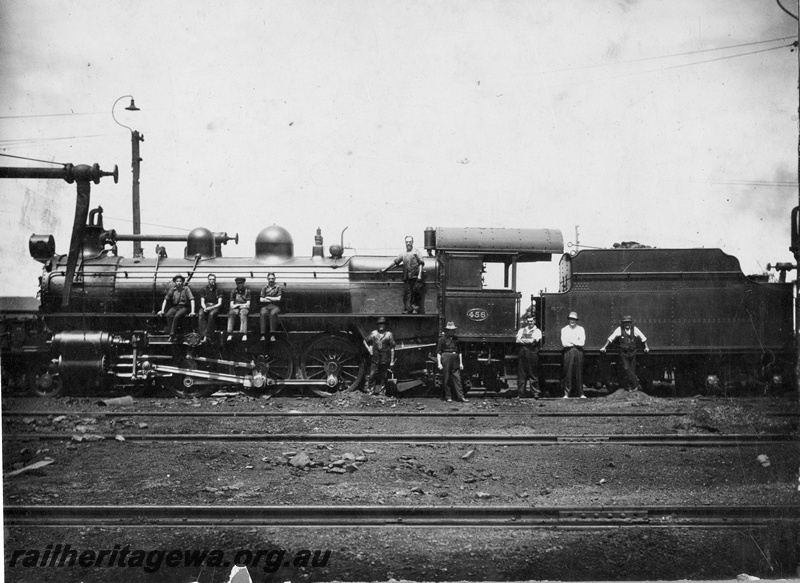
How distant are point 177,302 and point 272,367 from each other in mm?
1958

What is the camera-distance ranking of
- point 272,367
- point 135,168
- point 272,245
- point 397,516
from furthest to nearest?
1. point 272,245
2. point 272,367
3. point 135,168
4. point 397,516

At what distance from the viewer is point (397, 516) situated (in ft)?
15.6

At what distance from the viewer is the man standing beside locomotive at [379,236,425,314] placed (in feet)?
33.8

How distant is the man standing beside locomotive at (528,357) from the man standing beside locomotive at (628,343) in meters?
1.19

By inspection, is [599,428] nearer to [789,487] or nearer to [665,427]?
[665,427]

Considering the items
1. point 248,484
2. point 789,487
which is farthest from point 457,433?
point 789,487

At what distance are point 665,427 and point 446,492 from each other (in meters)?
3.78

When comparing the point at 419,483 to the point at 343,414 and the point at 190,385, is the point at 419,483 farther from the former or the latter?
the point at 190,385

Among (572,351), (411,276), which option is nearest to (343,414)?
(411,276)

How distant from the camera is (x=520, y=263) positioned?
1062cm

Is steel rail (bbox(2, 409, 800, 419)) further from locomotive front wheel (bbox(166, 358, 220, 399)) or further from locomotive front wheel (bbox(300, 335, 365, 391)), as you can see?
locomotive front wheel (bbox(300, 335, 365, 391))

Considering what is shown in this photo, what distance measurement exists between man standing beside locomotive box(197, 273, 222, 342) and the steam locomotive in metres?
0.19

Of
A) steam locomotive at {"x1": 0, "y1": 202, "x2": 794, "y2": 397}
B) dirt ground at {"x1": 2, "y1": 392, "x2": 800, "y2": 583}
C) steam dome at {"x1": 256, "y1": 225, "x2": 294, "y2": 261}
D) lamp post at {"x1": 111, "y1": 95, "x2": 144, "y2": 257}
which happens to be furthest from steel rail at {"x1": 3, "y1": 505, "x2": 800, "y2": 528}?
steam dome at {"x1": 256, "y1": 225, "x2": 294, "y2": 261}

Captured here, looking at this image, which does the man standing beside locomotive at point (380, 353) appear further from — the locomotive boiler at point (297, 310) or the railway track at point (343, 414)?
the railway track at point (343, 414)
